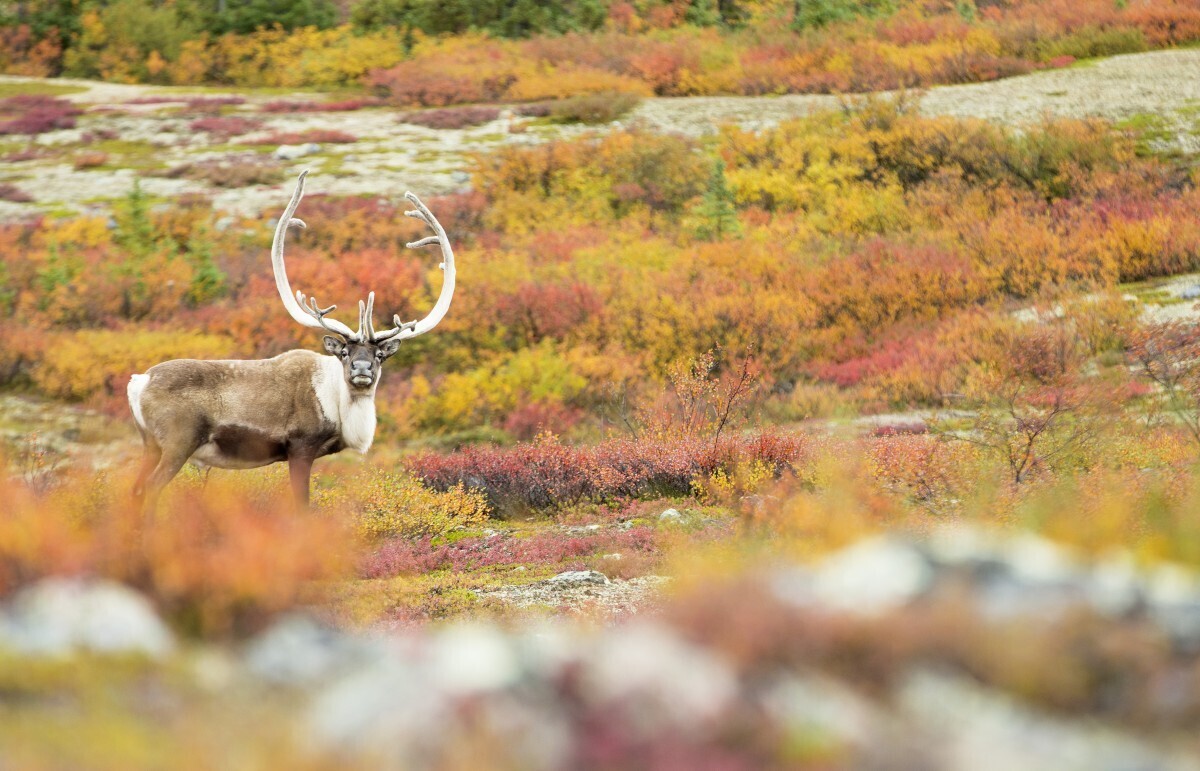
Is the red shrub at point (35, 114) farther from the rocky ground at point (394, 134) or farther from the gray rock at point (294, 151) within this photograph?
the gray rock at point (294, 151)

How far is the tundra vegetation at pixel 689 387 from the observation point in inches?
145

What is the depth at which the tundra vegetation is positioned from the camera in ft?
12.1

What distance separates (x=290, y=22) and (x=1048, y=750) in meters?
42.4

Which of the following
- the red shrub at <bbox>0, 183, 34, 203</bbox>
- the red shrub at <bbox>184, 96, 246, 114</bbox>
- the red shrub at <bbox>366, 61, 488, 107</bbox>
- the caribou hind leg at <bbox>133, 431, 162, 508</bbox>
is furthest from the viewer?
the red shrub at <bbox>184, 96, 246, 114</bbox>

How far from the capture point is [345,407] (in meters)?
8.64

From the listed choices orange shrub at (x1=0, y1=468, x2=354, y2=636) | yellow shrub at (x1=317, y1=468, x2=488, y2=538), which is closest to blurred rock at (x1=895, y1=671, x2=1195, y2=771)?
orange shrub at (x1=0, y1=468, x2=354, y2=636)

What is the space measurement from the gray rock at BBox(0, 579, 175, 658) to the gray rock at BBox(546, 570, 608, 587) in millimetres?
3941

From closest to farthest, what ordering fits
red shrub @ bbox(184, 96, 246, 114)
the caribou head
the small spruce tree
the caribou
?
1. the caribou
2. the caribou head
3. the small spruce tree
4. red shrub @ bbox(184, 96, 246, 114)

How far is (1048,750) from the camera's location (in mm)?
3219

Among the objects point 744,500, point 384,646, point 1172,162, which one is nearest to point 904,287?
point 1172,162

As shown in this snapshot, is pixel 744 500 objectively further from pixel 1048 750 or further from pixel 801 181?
pixel 801 181

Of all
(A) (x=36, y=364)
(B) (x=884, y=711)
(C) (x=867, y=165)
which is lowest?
(A) (x=36, y=364)

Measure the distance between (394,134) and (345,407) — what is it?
19405 millimetres

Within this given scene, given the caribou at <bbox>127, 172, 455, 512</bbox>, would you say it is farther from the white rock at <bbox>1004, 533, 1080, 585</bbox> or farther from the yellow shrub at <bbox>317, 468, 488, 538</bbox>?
the white rock at <bbox>1004, 533, 1080, 585</bbox>
